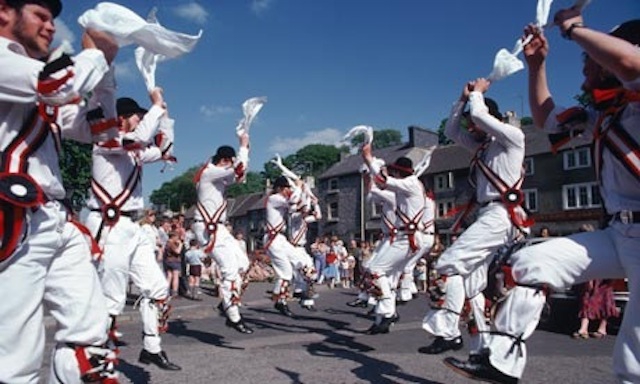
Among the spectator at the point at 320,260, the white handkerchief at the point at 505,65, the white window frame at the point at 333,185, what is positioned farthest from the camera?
the white window frame at the point at 333,185

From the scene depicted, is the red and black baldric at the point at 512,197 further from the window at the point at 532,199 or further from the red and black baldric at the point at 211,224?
the window at the point at 532,199

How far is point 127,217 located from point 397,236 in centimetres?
416

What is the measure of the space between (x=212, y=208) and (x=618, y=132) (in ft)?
18.9

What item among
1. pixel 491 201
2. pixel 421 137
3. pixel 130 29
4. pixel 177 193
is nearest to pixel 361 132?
pixel 491 201

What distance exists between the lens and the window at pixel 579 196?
32.7m

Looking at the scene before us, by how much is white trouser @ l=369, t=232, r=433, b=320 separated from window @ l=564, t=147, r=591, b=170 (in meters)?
29.1

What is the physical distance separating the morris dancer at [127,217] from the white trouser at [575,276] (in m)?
3.03

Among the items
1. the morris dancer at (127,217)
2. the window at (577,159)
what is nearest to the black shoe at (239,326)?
the morris dancer at (127,217)

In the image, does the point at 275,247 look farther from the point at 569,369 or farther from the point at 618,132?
the point at 618,132

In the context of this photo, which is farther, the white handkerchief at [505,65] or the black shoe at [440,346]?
the black shoe at [440,346]

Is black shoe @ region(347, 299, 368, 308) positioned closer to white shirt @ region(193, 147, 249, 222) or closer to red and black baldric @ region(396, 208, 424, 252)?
red and black baldric @ region(396, 208, 424, 252)

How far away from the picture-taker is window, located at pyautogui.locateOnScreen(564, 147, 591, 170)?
33.4 meters

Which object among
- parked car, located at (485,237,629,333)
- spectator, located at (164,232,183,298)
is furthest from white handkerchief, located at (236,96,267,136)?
spectator, located at (164,232,183,298)

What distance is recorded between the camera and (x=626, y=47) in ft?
8.14
